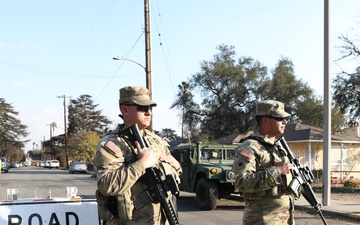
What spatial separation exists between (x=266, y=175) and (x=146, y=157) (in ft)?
3.22

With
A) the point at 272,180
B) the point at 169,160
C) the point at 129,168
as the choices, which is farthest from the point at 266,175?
the point at 129,168

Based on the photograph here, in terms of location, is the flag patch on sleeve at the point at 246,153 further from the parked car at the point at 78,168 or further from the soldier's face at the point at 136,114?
the parked car at the point at 78,168

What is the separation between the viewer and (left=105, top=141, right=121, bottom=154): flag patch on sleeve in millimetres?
2770

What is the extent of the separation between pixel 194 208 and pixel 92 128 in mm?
79131

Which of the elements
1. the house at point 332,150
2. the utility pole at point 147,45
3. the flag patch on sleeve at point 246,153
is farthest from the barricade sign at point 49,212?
the house at point 332,150

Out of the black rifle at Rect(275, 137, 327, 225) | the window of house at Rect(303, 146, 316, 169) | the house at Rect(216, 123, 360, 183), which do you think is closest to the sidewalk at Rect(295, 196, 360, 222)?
the black rifle at Rect(275, 137, 327, 225)

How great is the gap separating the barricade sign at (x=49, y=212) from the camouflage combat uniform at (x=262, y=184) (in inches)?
78.1

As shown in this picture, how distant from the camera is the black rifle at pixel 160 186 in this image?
109 inches

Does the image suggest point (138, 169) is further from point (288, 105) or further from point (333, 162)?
point (288, 105)

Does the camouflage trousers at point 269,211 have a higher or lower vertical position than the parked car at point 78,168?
higher

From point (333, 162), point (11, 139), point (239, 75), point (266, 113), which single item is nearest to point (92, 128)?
point (11, 139)

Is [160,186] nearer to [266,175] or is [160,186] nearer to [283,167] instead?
[266,175]

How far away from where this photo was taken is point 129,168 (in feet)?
8.68

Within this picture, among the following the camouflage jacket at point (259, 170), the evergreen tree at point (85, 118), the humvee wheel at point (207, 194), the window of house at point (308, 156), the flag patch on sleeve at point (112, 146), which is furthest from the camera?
the evergreen tree at point (85, 118)
